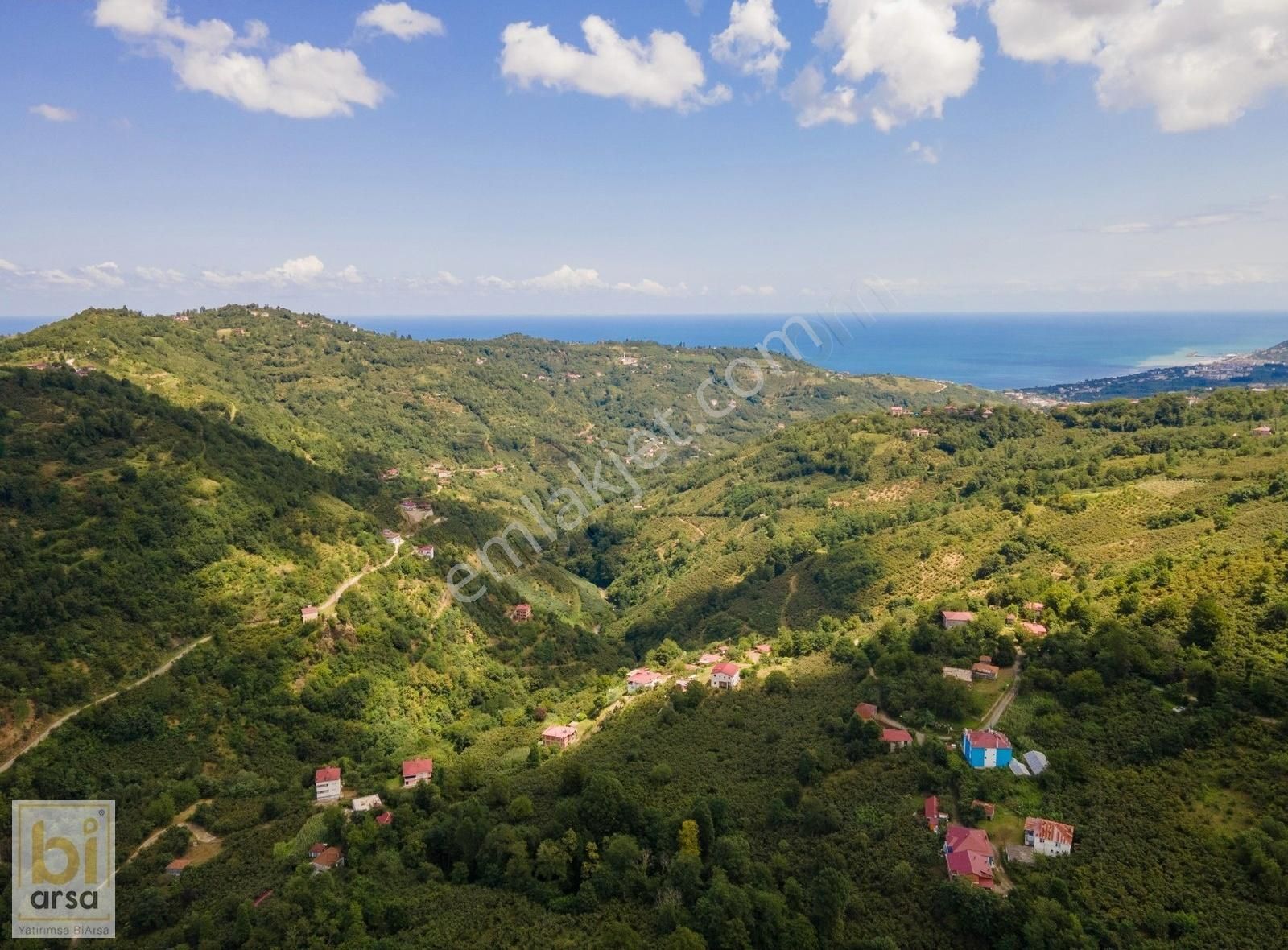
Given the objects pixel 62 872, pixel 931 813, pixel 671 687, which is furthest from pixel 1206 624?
pixel 62 872

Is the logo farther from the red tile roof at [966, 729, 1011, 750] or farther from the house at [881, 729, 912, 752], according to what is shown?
the red tile roof at [966, 729, 1011, 750]

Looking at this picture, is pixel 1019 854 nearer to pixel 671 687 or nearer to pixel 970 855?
pixel 970 855

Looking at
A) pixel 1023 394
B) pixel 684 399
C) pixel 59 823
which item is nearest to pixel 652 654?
pixel 59 823

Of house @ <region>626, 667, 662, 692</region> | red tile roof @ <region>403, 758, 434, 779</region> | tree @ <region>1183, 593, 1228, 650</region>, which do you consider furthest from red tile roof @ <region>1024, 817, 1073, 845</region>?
red tile roof @ <region>403, 758, 434, 779</region>

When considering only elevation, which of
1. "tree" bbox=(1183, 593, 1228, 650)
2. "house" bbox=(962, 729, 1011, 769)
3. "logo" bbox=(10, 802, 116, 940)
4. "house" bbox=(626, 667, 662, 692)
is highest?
"tree" bbox=(1183, 593, 1228, 650)

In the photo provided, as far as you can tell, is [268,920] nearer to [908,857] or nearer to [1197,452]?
[908,857]

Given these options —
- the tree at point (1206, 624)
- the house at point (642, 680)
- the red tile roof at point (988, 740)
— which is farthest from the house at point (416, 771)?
the tree at point (1206, 624)
